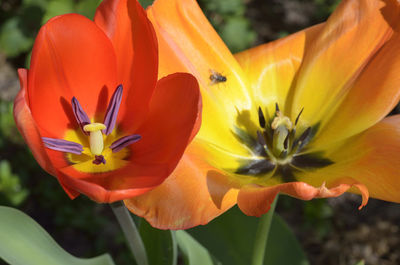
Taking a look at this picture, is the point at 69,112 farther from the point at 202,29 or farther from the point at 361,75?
the point at 361,75

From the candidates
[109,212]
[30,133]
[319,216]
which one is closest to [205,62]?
[30,133]

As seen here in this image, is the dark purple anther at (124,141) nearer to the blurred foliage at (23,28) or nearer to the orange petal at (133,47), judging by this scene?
the orange petal at (133,47)

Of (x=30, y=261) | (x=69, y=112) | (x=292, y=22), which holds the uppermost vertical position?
(x=69, y=112)

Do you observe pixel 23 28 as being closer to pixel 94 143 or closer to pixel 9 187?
pixel 9 187

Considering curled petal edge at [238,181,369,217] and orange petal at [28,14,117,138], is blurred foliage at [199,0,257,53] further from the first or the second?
curled petal edge at [238,181,369,217]

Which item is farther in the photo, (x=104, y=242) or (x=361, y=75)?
(x=104, y=242)

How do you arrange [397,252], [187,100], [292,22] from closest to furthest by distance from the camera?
1. [187,100]
2. [397,252]
3. [292,22]

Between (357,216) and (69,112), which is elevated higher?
(69,112)

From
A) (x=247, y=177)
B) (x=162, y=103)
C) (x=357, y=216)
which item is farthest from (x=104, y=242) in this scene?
(x=162, y=103)
